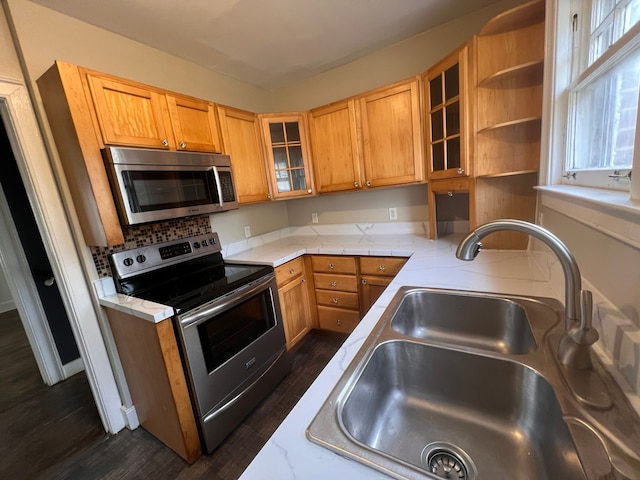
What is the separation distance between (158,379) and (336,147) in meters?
2.07

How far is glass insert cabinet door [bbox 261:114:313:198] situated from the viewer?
2.40m

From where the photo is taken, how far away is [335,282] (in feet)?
7.59

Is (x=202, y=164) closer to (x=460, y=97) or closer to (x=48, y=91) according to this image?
(x=48, y=91)

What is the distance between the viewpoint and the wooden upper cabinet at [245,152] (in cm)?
209

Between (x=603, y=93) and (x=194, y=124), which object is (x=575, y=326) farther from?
(x=194, y=124)

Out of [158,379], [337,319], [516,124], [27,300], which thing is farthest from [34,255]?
[516,124]

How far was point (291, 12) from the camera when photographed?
5.44 ft

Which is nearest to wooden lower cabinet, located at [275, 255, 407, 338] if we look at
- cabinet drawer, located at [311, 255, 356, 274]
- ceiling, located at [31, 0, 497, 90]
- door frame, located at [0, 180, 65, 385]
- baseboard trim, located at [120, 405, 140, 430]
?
cabinet drawer, located at [311, 255, 356, 274]

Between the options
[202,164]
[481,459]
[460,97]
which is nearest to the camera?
[481,459]

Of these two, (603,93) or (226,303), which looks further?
(226,303)

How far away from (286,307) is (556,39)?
2.21 meters

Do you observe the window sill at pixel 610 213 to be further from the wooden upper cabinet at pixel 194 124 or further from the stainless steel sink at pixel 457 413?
the wooden upper cabinet at pixel 194 124

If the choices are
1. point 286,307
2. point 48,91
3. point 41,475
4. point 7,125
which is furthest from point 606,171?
point 41,475

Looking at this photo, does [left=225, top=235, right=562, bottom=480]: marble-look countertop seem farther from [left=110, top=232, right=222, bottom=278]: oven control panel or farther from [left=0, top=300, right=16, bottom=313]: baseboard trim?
[left=0, top=300, right=16, bottom=313]: baseboard trim
